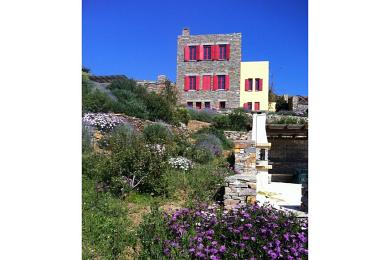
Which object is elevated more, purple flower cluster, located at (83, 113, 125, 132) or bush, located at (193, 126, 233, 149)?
purple flower cluster, located at (83, 113, 125, 132)

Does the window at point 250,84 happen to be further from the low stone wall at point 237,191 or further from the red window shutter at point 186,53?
the low stone wall at point 237,191

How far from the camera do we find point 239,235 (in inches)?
94.2

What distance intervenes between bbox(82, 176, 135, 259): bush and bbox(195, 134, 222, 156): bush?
2866 millimetres

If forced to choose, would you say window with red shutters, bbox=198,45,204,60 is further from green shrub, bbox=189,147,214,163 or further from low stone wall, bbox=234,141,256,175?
low stone wall, bbox=234,141,256,175

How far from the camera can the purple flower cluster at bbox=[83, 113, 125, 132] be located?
6.14m

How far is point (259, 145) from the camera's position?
495cm

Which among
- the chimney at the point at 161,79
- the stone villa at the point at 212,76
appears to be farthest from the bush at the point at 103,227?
the stone villa at the point at 212,76

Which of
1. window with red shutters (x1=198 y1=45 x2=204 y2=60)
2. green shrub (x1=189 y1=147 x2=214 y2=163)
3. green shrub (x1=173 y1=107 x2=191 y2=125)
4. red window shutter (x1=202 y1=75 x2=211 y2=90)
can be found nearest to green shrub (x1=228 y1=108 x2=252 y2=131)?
green shrub (x1=173 y1=107 x2=191 y2=125)

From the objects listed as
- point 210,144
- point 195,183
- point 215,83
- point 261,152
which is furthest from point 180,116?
point 215,83

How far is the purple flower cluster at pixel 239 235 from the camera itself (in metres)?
2.24

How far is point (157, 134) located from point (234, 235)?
395 cm
